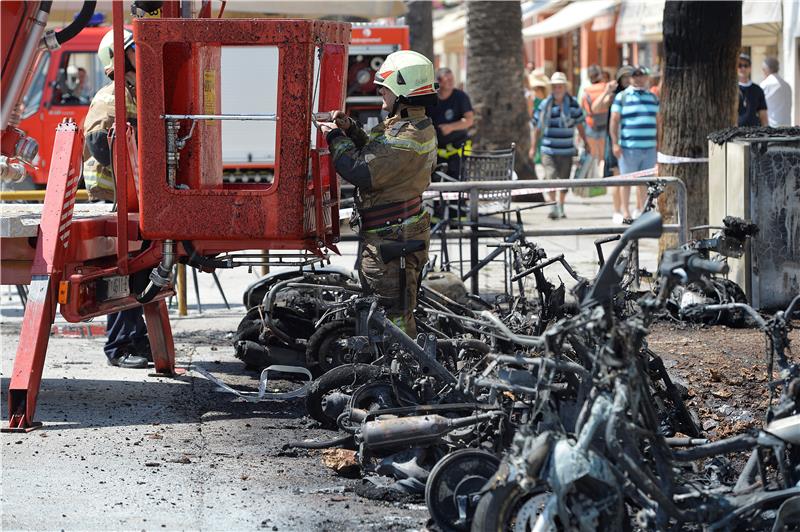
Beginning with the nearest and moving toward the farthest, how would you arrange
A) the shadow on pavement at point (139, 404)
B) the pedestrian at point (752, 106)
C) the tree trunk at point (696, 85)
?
the shadow on pavement at point (139, 404), the tree trunk at point (696, 85), the pedestrian at point (752, 106)

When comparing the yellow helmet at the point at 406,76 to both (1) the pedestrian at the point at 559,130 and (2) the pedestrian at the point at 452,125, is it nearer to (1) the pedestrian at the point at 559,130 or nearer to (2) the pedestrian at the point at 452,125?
(2) the pedestrian at the point at 452,125

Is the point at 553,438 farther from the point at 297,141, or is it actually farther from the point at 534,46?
the point at 534,46

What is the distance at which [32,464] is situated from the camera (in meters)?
6.29

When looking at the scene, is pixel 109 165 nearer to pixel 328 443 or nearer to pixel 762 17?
pixel 328 443

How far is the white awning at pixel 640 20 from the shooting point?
20781 millimetres

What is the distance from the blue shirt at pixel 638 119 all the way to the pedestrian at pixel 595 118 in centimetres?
310

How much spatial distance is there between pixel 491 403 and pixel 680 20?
6521mm

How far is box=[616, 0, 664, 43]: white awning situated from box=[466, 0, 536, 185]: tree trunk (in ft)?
7.72

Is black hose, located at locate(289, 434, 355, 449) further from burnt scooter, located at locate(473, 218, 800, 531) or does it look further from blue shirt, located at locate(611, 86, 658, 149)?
blue shirt, located at locate(611, 86, 658, 149)

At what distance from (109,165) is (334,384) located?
2.66 m

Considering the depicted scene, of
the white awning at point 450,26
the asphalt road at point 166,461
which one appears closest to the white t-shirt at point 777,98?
the asphalt road at point 166,461

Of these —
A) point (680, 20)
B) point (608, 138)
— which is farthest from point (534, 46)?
point (680, 20)

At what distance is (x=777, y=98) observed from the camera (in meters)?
16.2

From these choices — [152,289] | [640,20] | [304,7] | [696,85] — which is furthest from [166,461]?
[640,20]
